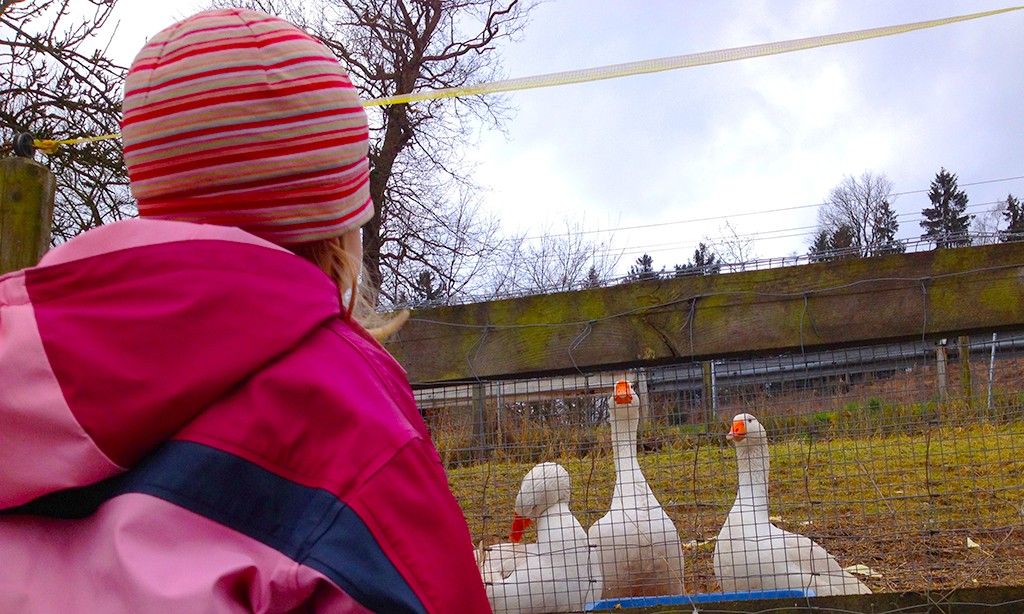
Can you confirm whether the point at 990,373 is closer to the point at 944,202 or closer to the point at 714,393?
the point at 714,393

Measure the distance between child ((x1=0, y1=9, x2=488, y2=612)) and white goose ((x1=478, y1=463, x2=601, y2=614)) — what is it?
3.12m

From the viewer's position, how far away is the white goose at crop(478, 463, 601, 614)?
4.06 metres

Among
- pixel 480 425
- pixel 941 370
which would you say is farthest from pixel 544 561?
pixel 941 370

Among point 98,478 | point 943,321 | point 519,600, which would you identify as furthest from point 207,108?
point 519,600

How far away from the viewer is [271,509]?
0.84 metres

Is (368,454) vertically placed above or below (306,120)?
below

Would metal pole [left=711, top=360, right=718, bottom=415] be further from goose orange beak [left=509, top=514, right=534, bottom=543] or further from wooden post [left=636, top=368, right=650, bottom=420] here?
goose orange beak [left=509, top=514, right=534, bottom=543]

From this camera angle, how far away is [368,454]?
2.84 feet

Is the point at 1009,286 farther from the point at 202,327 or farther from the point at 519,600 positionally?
the point at 519,600

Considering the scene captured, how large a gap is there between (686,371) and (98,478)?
2.74 meters

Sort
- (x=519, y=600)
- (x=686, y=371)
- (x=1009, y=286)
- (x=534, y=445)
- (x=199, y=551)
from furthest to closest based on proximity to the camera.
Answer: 1. (x=519, y=600)
2. (x=534, y=445)
3. (x=686, y=371)
4. (x=1009, y=286)
5. (x=199, y=551)

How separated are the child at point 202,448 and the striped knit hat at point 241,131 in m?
0.15

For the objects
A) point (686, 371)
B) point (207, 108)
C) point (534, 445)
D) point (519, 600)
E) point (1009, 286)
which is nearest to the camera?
point (207, 108)

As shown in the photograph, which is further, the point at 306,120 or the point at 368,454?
the point at 306,120
